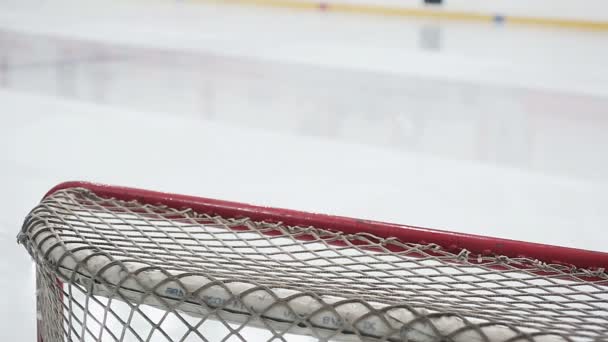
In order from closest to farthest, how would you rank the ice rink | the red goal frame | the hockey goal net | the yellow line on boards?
the hockey goal net → the red goal frame → the ice rink → the yellow line on boards

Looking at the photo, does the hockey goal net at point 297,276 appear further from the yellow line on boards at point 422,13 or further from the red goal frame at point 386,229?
the yellow line on boards at point 422,13

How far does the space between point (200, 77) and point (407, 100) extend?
159 centimetres

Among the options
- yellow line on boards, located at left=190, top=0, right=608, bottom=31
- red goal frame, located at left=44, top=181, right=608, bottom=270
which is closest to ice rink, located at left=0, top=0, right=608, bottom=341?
red goal frame, located at left=44, top=181, right=608, bottom=270

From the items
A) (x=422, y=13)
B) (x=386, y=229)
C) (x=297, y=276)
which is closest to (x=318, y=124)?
(x=386, y=229)

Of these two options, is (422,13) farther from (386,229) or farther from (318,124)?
(386,229)

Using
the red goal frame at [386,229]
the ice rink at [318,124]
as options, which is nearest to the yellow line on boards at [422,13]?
the ice rink at [318,124]

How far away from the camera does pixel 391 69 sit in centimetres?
657

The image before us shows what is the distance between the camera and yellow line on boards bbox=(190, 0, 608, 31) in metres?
9.61

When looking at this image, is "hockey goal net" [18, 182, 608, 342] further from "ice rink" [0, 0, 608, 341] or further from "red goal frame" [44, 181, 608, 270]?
"ice rink" [0, 0, 608, 341]

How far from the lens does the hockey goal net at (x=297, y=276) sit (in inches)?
40.1

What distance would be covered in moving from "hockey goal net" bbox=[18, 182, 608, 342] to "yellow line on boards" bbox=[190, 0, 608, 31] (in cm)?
882

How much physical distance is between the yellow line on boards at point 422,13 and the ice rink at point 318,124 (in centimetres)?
93

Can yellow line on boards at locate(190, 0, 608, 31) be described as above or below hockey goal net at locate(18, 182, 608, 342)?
above

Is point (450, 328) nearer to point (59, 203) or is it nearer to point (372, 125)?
point (59, 203)
